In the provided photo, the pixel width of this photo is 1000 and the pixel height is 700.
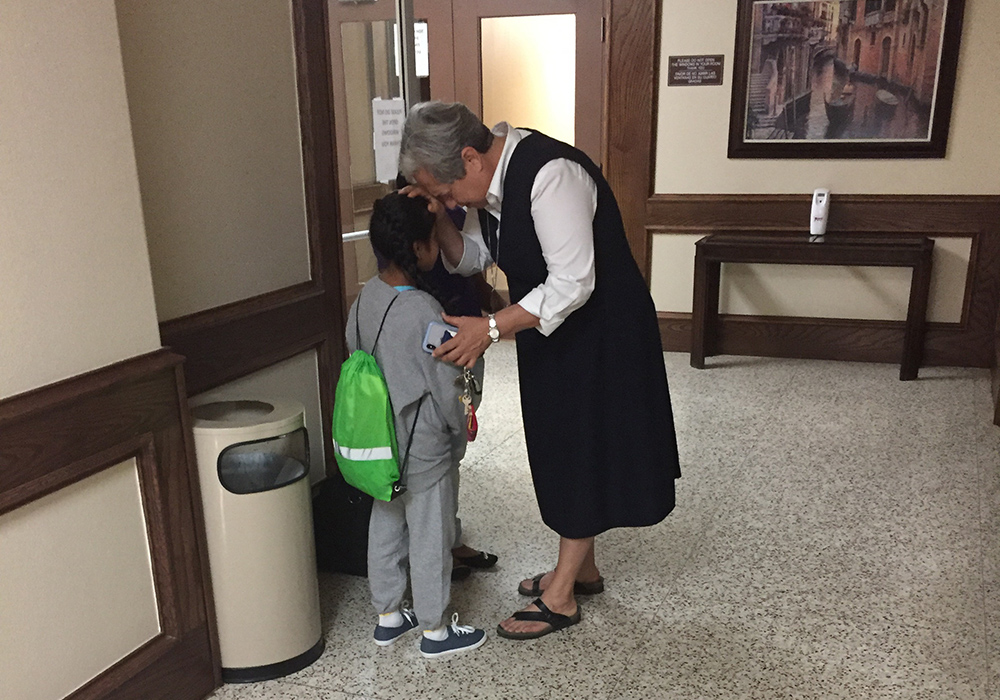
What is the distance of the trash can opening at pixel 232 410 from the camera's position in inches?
80.3

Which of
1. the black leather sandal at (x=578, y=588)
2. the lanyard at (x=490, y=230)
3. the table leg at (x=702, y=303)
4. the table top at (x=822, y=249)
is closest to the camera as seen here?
the lanyard at (x=490, y=230)

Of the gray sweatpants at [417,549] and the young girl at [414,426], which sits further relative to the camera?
the gray sweatpants at [417,549]

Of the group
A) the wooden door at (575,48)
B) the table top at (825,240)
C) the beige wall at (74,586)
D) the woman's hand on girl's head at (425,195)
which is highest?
the wooden door at (575,48)

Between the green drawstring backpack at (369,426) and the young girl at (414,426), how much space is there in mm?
25

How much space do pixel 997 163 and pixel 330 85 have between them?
3.64m

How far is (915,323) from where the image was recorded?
4.34m

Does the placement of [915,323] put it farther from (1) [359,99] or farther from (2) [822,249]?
(1) [359,99]

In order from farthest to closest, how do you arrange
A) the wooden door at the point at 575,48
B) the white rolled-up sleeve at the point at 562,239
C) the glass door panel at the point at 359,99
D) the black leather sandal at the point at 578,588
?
the wooden door at the point at 575,48 < the glass door panel at the point at 359,99 < the black leather sandal at the point at 578,588 < the white rolled-up sleeve at the point at 562,239

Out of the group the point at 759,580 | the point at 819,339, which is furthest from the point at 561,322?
the point at 819,339

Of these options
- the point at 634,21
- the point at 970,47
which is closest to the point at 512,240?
the point at 634,21

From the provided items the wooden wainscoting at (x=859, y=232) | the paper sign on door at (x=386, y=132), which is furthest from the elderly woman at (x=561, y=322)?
the wooden wainscoting at (x=859, y=232)

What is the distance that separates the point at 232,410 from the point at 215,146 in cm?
71

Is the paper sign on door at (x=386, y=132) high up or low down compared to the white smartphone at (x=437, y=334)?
up

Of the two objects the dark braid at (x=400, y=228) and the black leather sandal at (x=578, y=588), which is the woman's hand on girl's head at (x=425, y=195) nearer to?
the dark braid at (x=400, y=228)
